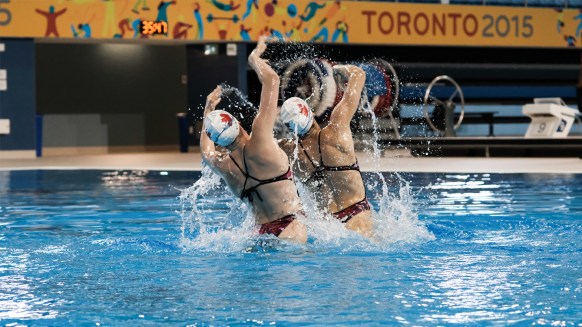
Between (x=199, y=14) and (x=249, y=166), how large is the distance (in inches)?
719

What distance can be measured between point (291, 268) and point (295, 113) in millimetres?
1263

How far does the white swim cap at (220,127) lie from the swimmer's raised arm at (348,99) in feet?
3.51

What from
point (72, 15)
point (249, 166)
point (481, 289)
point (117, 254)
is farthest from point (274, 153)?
point (72, 15)

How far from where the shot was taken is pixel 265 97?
6.96 m

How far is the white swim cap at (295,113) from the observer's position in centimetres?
745

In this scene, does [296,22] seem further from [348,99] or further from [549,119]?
[348,99]

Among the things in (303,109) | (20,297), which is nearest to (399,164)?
(303,109)

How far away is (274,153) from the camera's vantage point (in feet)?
23.5

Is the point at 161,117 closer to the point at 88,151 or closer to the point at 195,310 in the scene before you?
the point at 88,151

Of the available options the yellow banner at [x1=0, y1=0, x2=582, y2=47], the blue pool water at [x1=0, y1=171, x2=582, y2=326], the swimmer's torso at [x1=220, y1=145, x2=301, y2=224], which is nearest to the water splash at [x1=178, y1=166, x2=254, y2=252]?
the blue pool water at [x1=0, y1=171, x2=582, y2=326]

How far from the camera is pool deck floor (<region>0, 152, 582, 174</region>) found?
1777 cm

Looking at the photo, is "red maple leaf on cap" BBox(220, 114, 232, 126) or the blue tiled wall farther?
the blue tiled wall

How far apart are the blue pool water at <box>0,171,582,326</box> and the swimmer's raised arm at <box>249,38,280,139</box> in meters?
0.85

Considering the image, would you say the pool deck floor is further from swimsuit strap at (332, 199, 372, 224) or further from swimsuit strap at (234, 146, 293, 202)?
swimsuit strap at (234, 146, 293, 202)
